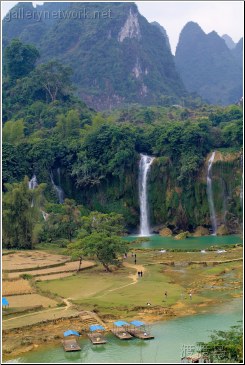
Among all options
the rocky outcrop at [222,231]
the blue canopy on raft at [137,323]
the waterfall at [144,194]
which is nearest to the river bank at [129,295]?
the blue canopy on raft at [137,323]

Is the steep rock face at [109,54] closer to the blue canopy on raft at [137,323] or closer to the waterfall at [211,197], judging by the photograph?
the waterfall at [211,197]

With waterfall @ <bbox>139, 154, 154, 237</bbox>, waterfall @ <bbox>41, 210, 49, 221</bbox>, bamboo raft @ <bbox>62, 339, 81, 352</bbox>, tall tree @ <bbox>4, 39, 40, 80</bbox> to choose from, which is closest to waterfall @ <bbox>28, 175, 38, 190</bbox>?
waterfall @ <bbox>41, 210, 49, 221</bbox>

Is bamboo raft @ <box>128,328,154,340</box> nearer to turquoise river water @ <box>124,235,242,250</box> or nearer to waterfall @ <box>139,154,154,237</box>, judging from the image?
turquoise river water @ <box>124,235,242,250</box>

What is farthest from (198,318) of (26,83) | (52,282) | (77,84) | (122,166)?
(77,84)

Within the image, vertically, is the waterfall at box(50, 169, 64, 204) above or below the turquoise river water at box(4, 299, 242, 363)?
above

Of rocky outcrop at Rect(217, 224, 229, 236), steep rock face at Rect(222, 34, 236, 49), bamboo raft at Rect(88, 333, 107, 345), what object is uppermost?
steep rock face at Rect(222, 34, 236, 49)

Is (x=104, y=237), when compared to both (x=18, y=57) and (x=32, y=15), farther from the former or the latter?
(x=32, y=15)
